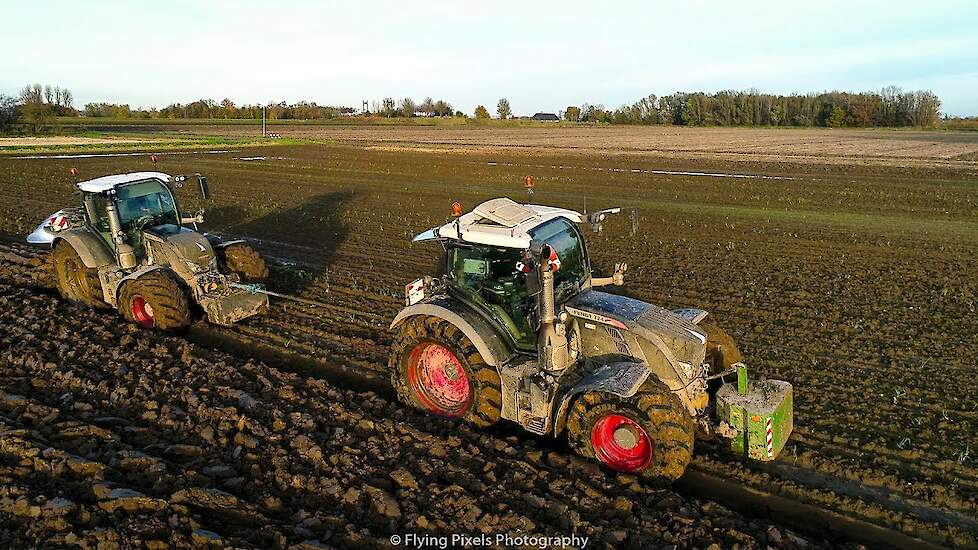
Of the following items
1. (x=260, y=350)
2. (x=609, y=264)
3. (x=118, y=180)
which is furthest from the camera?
(x=609, y=264)

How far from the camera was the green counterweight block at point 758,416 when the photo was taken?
18.7 ft

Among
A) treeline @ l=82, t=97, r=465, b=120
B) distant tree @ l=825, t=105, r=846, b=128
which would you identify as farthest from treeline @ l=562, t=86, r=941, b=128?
treeline @ l=82, t=97, r=465, b=120

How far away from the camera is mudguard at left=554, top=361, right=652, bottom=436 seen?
555 cm

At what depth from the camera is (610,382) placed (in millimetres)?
5656

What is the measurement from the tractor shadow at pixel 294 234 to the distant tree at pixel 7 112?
49.1 metres

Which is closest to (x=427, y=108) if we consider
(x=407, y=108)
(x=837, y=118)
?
(x=407, y=108)

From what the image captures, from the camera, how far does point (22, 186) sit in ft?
80.3

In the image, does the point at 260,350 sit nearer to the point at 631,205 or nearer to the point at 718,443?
the point at 718,443

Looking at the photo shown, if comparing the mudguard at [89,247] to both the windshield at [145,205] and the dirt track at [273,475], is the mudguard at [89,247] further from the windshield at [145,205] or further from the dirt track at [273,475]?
the dirt track at [273,475]

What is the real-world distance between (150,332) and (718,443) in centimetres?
751

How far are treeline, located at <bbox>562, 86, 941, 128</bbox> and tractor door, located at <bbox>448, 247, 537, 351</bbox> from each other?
82.6 meters

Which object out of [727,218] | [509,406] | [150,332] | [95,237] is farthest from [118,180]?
[727,218]

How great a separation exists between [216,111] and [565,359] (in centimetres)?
11668

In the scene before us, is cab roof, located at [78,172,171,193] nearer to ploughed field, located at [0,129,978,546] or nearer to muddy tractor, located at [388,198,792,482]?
ploughed field, located at [0,129,978,546]
